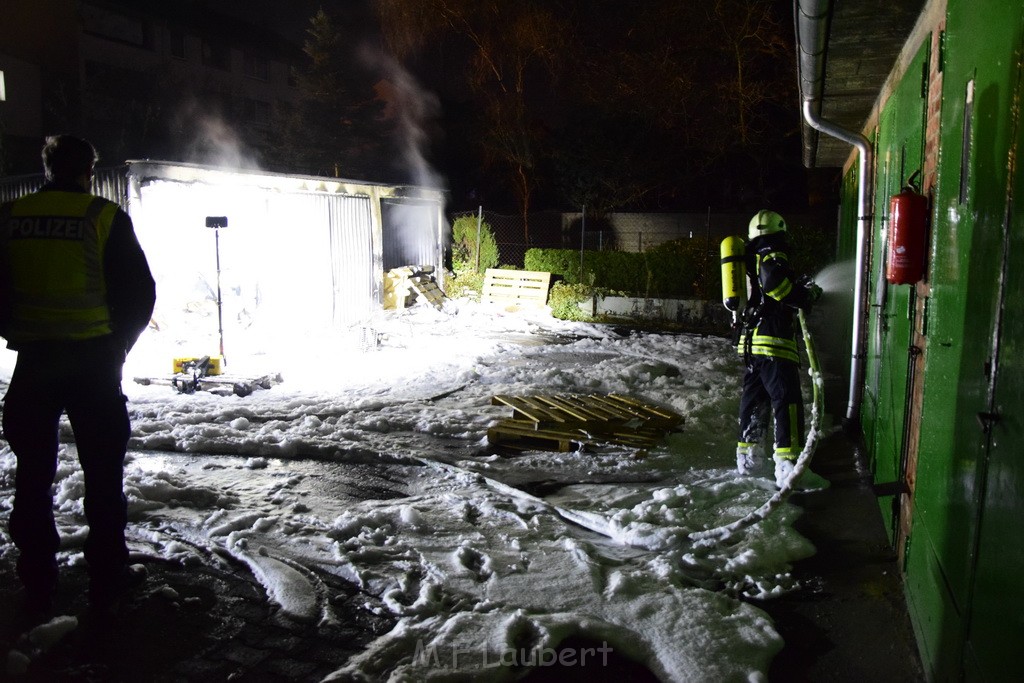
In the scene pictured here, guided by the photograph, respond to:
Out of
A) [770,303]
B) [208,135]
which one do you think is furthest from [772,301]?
[208,135]

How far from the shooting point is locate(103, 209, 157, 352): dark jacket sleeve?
3600mm

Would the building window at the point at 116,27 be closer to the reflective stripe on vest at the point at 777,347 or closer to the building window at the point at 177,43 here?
the building window at the point at 177,43

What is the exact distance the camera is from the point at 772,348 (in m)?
5.41

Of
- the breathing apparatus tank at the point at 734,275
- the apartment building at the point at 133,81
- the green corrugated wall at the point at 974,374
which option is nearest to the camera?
the green corrugated wall at the point at 974,374

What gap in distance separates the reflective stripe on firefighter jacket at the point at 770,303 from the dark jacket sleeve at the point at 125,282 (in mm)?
4162

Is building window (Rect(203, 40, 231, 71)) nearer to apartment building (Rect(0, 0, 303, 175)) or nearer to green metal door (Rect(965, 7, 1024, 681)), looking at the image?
apartment building (Rect(0, 0, 303, 175))

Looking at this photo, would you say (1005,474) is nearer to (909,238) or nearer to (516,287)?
(909,238)

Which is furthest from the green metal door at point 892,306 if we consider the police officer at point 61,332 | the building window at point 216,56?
the building window at point 216,56

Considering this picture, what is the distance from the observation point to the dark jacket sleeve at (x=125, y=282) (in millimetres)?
3600

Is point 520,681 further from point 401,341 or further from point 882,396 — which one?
point 401,341

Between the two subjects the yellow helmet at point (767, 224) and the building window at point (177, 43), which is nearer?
the yellow helmet at point (767, 224)

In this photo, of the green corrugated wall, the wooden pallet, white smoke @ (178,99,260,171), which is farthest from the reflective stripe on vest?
white smoke @ (178,99,260,171)

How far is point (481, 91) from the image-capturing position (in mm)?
26641

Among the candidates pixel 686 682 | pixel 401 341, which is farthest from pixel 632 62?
pixel 686 682
